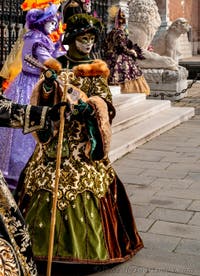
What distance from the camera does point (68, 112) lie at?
2.97 meters

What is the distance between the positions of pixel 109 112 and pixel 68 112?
0.80 m

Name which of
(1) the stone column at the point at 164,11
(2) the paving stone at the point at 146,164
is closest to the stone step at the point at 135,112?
(2) the paving stone at the point at 146,164

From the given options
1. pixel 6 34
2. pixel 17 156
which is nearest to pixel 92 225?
pixel 17 156

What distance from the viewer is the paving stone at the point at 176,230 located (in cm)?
446

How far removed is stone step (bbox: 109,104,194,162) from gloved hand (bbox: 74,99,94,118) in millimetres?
3581

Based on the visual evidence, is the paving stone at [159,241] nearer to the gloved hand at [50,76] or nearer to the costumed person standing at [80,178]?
the costumed person standing at [80,178]

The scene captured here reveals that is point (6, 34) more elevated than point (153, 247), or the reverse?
point (6, 34)

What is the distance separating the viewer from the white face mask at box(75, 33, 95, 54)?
3787 millimetres

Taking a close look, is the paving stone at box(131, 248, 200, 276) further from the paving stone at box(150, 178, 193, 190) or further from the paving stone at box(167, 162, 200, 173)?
the paving stone at box(167, 162, 200, 173)

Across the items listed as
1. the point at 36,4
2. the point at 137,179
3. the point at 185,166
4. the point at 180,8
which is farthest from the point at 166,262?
the point at 180,8

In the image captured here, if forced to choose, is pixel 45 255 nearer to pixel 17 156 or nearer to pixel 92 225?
pixel 92 225

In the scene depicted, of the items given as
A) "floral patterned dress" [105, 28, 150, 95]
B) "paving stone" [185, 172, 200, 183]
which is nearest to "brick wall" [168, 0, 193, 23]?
"floral patterned dress" [105, 28, 150, 95]

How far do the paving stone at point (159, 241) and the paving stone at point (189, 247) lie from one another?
0.04 m

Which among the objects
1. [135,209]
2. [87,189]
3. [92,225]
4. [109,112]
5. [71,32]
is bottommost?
[135,209]
